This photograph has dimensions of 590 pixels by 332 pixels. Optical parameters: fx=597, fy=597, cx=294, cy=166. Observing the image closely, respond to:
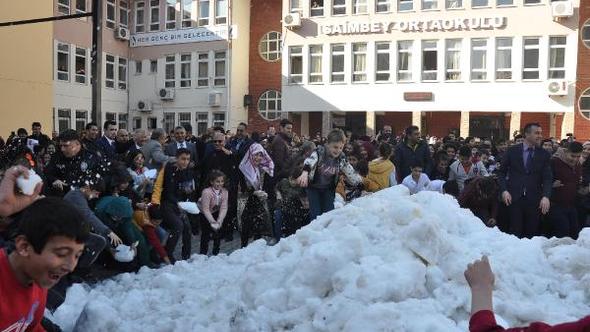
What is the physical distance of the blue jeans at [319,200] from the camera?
326 inches

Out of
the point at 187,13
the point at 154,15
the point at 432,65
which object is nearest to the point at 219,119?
the point at 187,13

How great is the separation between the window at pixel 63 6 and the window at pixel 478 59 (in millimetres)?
22430

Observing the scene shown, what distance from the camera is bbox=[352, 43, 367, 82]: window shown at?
33562 millimetres

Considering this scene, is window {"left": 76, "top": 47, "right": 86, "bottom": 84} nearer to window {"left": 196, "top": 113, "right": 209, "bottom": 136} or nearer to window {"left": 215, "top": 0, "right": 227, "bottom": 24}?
window {"left": 196, "top": 113, "right": 209, "bottom": 136}

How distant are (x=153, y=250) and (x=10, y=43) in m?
16.0

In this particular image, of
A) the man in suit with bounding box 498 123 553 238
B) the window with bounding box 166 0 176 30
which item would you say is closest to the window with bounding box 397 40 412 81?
the window with bounding box 166 0 176 30

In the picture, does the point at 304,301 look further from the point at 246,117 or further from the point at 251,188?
the point at 246,117

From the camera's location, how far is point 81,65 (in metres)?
36.2

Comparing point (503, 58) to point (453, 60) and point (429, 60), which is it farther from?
point (429, 60)

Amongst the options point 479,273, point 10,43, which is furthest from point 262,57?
point 479,273

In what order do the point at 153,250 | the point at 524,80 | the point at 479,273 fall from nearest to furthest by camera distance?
the point at 479,273 < the point at 153,250 < the point at 524,80

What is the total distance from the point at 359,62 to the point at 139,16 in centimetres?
1655

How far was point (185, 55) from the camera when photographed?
129 feet

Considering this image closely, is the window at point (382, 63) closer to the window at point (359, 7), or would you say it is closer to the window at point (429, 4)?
the window at point (359, 7)
